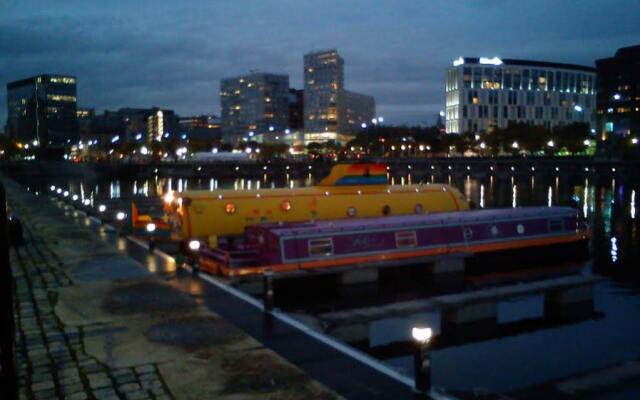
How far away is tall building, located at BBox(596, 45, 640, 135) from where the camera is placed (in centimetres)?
15538

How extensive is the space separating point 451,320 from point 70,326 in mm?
10787

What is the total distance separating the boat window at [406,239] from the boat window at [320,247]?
3238 mm

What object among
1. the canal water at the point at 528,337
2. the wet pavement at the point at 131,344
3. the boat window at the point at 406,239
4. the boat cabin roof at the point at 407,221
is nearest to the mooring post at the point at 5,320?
the wet pavement at the point at 131,344

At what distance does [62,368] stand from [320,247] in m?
14.4

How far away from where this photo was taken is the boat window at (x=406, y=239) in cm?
2630

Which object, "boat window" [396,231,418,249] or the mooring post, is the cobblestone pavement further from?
"boat window" [396,231,418,249]

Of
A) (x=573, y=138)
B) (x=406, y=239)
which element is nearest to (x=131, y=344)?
(x=406, y=239)

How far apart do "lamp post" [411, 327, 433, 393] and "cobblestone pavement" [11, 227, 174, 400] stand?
3.77 metres

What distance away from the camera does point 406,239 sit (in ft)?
87.1

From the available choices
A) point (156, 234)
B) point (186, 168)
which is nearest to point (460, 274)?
point (156, 234)

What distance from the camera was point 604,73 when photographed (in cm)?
16538

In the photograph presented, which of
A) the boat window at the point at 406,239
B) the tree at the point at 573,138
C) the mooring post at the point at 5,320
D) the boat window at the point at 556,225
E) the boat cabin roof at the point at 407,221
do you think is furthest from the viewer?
the tree at the point at 573,138

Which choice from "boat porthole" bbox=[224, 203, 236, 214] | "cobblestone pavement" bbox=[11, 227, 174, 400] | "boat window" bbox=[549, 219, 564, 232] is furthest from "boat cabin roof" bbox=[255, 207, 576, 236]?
"cobblestone pavement" bbox=[11, 227, 174, 400]

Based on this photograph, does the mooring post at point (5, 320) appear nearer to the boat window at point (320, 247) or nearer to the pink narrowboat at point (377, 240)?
the pink narrowboat at point (377, 240)
